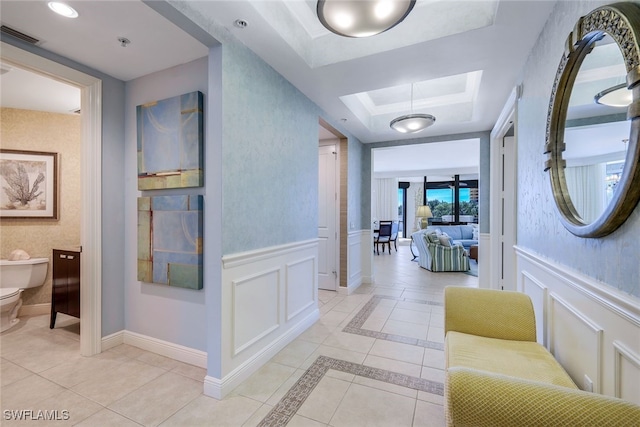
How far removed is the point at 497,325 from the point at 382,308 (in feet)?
6.57

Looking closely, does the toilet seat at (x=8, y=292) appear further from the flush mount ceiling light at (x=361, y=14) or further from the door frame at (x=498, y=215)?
the door frame at (x=498, y=215)

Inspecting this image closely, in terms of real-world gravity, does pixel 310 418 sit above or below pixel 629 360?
below

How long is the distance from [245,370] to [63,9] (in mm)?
2669

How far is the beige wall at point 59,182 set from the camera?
3250 mm

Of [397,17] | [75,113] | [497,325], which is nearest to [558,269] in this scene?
[497,325]

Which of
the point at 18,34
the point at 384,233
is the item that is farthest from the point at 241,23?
the point at 384,233

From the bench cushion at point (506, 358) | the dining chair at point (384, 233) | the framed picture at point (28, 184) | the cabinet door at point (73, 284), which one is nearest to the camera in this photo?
the bench cushion at point (506, 358)

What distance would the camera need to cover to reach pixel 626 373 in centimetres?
99

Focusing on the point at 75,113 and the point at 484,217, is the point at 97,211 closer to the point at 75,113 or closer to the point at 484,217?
the point at 75,113

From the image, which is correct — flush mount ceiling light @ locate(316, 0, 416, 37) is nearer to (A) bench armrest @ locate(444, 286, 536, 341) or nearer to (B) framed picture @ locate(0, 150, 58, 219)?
(A) bench armrest @ locate(444, 286, 536, 341)

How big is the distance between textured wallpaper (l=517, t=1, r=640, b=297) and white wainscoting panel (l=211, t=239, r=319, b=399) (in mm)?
1967

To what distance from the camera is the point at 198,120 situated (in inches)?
85.5

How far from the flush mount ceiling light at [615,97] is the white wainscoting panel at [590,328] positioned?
2.25ft

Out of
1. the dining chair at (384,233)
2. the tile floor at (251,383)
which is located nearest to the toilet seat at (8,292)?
the tile floor at (251,383)
